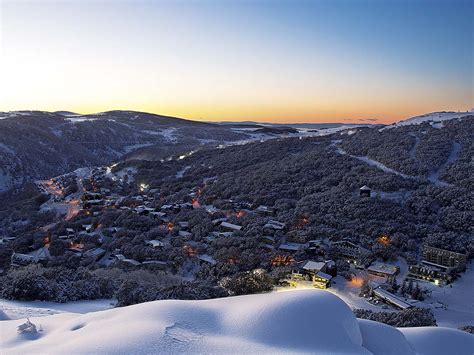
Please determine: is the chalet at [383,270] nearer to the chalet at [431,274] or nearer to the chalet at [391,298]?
the chalet at [431,274]

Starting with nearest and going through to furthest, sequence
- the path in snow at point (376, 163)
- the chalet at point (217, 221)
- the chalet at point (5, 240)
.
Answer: the chalet at point (217, 221) → the chalet at point (5, 240) → the path in snow at point (376, 163)

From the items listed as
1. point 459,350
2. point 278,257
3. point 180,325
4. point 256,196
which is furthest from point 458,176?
point 180,325

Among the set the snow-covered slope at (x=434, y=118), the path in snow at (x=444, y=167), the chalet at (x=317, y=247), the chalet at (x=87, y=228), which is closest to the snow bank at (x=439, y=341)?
the chalet at (x=317, y=247)

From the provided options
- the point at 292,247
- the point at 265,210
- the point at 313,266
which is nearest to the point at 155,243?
the point at 292,247

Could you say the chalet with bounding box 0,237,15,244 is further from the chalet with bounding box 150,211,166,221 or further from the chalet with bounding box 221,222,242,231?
the chalet with bounding box 221,222,242,231

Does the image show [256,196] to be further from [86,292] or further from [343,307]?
[343,307]

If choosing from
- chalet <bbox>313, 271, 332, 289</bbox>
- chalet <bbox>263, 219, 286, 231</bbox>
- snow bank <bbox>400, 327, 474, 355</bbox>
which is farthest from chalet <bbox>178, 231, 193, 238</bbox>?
snow bank <bbox>400, 327, 474, 355</bbox>
